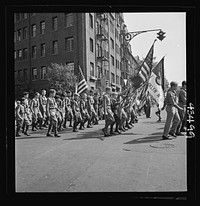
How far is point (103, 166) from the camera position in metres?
4.14

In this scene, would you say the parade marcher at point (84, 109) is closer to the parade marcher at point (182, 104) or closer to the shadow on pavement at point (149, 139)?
the shadow on pavement at point (149, 139)

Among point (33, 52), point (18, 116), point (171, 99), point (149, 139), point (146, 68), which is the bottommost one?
point (149, 139)

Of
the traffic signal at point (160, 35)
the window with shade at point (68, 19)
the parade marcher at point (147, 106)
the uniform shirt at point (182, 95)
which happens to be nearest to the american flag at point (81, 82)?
the window with shade at point (68, 19)

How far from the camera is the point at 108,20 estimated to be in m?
3.88

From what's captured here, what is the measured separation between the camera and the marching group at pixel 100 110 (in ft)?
18.8

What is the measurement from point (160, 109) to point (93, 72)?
7.01 feet

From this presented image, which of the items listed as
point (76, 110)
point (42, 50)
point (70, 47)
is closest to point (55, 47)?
point (70, 47)

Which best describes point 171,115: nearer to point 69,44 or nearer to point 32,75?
point 69,44

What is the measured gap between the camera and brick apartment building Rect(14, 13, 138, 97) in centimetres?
366

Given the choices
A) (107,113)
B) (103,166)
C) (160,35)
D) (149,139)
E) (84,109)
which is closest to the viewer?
(160,35)

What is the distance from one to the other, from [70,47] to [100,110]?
3.01m

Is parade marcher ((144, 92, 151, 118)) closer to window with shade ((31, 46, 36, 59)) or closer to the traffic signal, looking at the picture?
the traffic signal
